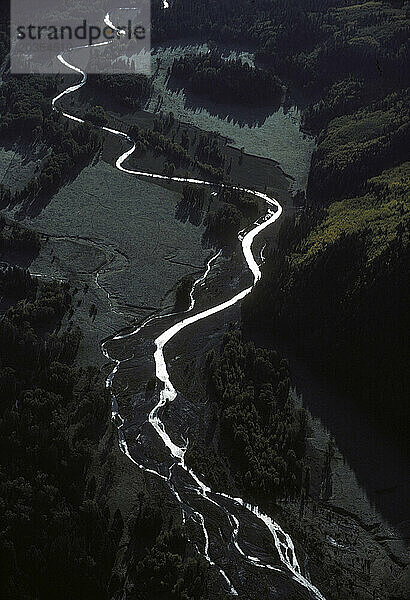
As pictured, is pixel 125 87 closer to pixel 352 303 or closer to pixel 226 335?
pixel 226 335

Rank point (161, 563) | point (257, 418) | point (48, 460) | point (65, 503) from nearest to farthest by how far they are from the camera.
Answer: point (161, 563) → point (65, 503) → point (48, 460) → point (257, 418)

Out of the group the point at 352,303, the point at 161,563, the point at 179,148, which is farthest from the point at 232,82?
the point at 161,563

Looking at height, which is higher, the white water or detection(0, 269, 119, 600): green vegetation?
detection(0, 269, 119, 600): green vegetation

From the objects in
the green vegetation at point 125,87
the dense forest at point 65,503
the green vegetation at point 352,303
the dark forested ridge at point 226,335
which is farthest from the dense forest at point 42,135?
the green vegetation at point 352,303

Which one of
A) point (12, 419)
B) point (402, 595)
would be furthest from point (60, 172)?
point (402, 595)

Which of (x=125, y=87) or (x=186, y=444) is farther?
(x=125, y=87)

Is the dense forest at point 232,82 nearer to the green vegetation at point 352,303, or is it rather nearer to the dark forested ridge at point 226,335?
the dark forested ridge at point 226,335

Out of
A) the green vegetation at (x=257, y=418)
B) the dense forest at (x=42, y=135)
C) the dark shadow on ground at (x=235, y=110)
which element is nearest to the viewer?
the green vegetation at (x=257, y=418)

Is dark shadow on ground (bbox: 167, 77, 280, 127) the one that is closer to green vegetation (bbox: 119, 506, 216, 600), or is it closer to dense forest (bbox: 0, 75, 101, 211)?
dense forest (bbox: 0, 75, 101, 211)

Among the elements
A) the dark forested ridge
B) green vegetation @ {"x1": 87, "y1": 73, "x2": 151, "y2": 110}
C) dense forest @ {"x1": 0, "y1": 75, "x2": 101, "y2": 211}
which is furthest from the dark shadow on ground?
dense forest @ {"x1": 0, "y1": 75, "x2": 101, "y2": 211}
